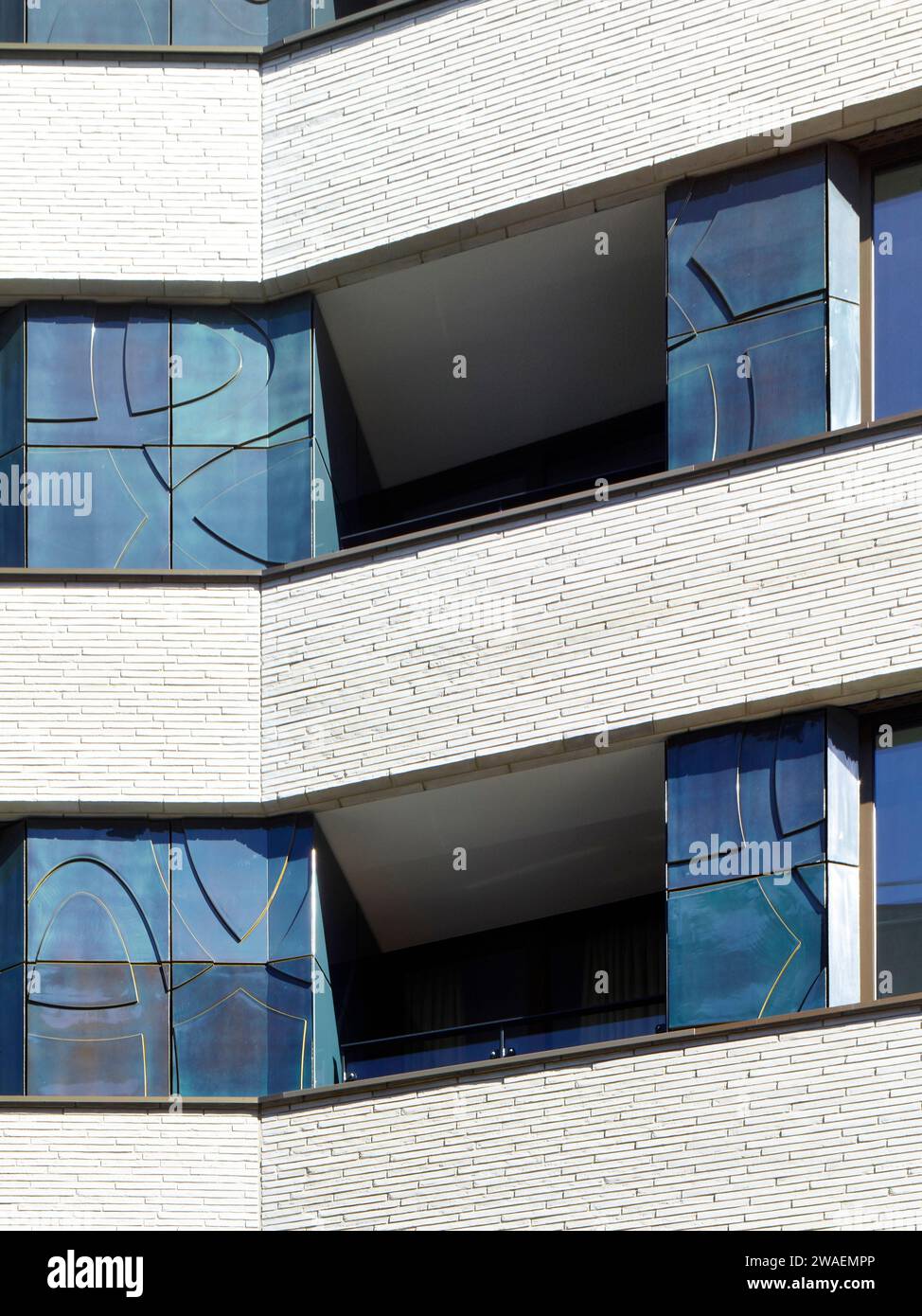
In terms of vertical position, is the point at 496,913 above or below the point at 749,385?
Result: below

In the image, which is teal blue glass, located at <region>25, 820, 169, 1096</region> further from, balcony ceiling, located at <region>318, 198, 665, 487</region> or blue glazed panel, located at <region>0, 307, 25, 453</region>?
balcony ceiling, located at <region>318, 198, 665, 487</region>

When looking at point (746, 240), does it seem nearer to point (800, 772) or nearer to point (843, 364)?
point (843, 364)

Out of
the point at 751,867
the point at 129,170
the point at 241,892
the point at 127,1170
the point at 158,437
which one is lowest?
the point at 127,1170

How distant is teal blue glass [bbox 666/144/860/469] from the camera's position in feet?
62.1

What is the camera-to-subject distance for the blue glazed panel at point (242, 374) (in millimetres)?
20922

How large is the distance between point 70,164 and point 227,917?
5.74 metres

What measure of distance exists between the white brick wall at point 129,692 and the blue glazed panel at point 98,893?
0.27 m

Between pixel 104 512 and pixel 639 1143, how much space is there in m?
6.23

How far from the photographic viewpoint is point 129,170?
21344mm

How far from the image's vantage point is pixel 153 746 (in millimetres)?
20016

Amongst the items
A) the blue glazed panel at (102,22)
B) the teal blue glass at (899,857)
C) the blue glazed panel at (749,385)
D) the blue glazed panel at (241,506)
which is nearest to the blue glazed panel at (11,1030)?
the blue glazed panel at (241,506)

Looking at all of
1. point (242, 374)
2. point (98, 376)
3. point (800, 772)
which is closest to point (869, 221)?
point (800, 772)

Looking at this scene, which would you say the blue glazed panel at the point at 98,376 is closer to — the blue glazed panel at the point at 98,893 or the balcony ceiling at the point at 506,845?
the blue glazed panel at the point at 98,893
